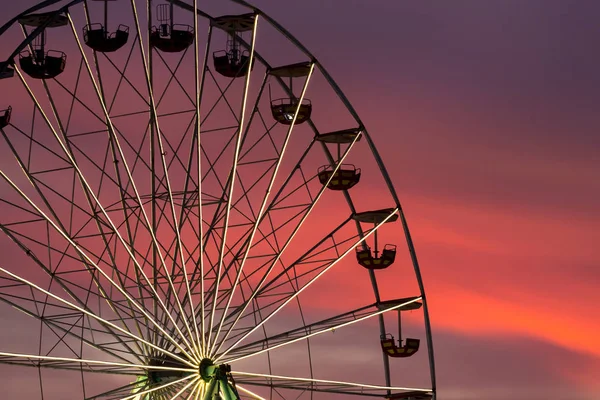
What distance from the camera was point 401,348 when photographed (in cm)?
4512

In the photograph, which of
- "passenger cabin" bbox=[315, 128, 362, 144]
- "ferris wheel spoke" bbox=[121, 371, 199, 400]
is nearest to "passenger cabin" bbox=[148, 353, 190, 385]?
"ferris wheel spoke" bbox=[121, 371, 199, 400]

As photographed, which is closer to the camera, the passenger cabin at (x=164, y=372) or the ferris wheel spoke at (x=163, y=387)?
the ferris wheel spoke at (x=163, y=387)

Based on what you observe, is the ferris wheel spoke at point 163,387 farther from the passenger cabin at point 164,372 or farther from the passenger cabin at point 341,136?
the passenger cabin at point 341,136

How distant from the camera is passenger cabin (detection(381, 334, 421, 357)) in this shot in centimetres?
4500

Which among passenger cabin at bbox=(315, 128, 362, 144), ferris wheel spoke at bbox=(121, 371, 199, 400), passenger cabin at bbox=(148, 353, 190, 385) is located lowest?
ferris wheel spoke at bbox=(121, 371, 199, 400)

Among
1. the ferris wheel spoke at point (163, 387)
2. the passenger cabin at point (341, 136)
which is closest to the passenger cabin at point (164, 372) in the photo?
the ferris wheel spoke at point (163, 387)

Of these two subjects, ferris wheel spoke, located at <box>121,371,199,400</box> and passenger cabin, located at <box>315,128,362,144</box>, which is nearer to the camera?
ferris wheel spoke, located at <box>121,371,199,400</box>

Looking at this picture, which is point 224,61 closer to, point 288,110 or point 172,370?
point 288,110

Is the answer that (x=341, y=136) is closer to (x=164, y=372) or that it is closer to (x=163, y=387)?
(x=164, y=372)

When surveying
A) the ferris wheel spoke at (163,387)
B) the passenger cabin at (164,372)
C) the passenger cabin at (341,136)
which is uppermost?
the passenger cabin at (341,136)

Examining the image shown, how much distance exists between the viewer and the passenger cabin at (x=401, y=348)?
45.0m

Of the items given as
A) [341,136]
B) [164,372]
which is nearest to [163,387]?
[164,372]

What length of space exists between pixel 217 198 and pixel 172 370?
19.8 ft

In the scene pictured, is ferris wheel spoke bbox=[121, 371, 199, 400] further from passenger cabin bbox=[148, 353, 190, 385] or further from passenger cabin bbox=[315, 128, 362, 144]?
passenger cabin bbox=[315, 128, 362, 144]
